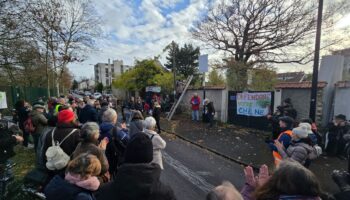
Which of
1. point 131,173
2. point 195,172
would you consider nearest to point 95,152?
point 131,173

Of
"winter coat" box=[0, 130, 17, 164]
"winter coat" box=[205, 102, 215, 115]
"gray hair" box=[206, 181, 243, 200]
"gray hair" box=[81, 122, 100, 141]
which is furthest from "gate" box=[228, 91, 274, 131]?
"winter coat" box=[0, 130, 17, 164]

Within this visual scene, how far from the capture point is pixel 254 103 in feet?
34.6

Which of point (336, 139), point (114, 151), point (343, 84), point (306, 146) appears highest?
point (343, 84)

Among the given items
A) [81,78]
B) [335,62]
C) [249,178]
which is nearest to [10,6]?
[249,178]

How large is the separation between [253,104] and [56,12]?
15.2m

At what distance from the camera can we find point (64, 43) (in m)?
19.1

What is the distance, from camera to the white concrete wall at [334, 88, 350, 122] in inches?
289

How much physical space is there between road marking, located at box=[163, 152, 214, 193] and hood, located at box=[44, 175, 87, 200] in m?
3.10

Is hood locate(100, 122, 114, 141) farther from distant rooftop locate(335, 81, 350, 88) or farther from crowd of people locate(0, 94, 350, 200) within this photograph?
distant rooftop locate(335, 81, 350, 88)

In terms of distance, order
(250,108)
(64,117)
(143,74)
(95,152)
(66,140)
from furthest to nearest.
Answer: (143,74) < (250,108) < (64,117) < (66,140) < (95,152)

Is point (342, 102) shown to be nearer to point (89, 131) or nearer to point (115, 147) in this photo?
point (115, 147)

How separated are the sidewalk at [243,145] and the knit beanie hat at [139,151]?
4.40m

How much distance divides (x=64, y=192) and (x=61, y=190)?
0.04 metres

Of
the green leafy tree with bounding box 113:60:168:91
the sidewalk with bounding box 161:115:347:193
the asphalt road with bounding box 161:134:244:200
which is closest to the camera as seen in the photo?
the asphalt road with bounding box 161:134:244:200
